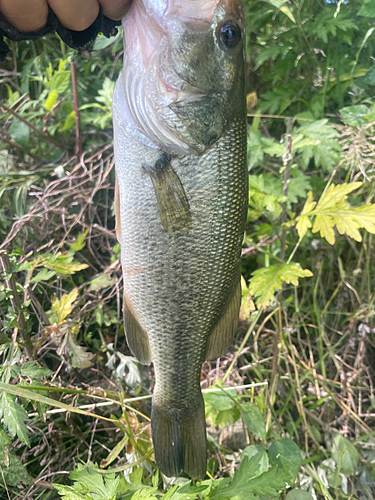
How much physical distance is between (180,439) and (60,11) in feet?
4.85

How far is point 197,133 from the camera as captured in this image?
1.10 meters

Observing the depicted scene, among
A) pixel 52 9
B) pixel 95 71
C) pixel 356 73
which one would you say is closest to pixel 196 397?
pixel 52 9

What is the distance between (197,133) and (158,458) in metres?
1.13

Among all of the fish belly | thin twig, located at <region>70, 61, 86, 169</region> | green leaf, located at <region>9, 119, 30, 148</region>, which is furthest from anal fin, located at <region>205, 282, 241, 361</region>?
green leaf, located at <region>9, 119, 30, 148</region>

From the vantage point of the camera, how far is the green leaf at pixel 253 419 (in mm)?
1475

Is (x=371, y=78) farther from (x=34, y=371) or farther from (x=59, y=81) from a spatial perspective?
(x=34, y=371)

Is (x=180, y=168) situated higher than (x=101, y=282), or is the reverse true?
(x=180, y=168)

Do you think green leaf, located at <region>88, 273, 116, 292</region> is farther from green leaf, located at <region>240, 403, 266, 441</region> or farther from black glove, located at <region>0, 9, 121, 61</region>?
black glove, located at <region>0, 9, 121, 61</region>

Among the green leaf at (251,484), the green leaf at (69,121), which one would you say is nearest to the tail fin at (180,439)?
the green leaf at (251,484)

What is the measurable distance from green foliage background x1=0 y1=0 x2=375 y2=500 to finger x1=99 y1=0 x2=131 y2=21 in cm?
88

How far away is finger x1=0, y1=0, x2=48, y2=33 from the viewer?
1043 mm

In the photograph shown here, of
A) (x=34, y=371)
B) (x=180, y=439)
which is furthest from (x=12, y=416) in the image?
(x=180, y=439)

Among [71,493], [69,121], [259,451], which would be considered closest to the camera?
[71,493]

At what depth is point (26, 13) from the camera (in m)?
1.07
